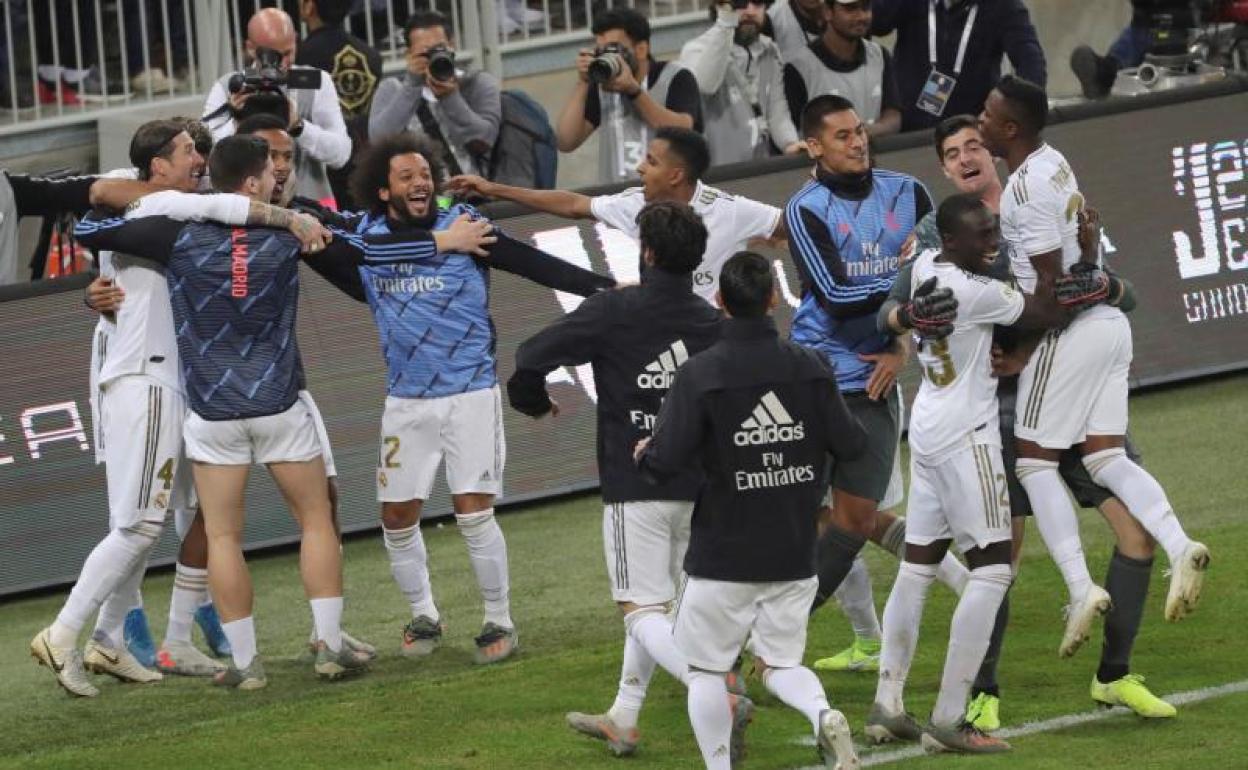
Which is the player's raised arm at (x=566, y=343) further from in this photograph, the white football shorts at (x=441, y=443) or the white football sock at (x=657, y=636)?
the white football shorts at (x=441, y=443)

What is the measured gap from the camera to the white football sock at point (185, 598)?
1033cm

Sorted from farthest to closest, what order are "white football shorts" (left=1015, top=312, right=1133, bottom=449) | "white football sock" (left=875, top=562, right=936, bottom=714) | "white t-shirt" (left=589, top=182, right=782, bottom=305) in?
"white t-shirt" (left=589, top=182, right=782, bottom=305) → "white football shorts" (left=1015, top=312, right=1133, bottom=449) → "white football sock" (left=875, top=562, right=936, bottom=714)

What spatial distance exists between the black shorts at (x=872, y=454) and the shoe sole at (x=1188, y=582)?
1.32m

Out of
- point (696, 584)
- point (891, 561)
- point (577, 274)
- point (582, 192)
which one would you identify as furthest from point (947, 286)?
point (582, 192)

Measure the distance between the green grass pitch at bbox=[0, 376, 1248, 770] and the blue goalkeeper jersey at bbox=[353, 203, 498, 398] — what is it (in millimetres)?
1218

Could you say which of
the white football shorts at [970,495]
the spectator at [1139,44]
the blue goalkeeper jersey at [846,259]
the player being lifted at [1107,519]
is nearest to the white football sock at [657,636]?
the white football shorts at [970,495]

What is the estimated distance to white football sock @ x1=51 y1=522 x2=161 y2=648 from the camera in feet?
32.8

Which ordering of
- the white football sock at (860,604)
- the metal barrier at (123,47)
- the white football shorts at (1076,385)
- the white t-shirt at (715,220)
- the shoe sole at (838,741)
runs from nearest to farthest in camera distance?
the shoe sole at (838,741) → the white football shorts at (1076,385) → the white football sock at (860,604) → the white t-shirt at (715,220) → the metal barrier at (123,47)

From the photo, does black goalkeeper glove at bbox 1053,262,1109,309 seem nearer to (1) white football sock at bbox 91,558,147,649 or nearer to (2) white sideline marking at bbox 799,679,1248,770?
(2) white sideline marking at bbox 799,679,1248,770

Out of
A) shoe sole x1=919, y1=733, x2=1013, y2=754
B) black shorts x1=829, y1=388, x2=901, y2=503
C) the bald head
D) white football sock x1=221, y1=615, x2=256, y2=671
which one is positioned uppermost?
the bald head

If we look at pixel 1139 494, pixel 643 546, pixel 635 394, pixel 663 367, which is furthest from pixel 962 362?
pixel 643 546

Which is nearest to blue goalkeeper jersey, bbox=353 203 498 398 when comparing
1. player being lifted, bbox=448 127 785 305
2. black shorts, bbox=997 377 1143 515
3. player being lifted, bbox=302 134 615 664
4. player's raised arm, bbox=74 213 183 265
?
player being lifted, bbox=302 134 615 664

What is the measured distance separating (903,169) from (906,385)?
1.24 metres

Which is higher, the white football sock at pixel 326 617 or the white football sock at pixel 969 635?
the white football sock at pixel 969 635
